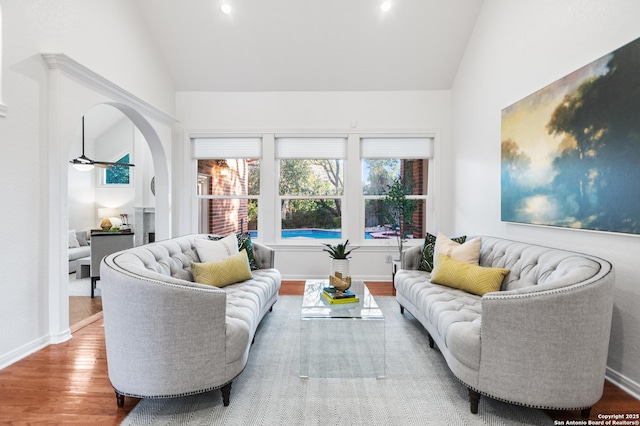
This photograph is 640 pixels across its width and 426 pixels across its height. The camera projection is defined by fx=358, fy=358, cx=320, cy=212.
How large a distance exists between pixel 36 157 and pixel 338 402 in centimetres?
291

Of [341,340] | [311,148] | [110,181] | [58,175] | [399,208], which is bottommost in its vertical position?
[341,340]

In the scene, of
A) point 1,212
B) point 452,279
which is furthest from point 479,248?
point 1,212

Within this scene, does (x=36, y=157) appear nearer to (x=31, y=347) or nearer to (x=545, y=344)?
(x=31, y=347)

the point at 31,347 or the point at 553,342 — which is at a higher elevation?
the point at 553,342

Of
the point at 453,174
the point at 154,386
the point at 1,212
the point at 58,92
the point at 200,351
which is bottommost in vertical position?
the point at 154,386

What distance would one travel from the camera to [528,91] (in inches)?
129

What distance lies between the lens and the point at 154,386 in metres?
1.89

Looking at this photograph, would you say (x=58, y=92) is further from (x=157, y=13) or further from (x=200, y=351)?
(x=200, y=351)

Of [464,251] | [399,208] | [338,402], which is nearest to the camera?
[338,402]

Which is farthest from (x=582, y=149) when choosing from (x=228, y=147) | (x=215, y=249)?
(x=228, y=147)

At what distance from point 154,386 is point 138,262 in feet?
2.74

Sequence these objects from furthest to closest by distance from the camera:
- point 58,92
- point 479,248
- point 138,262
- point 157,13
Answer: point 157,13 → point 479,248 → point 58,92 → point 138,262

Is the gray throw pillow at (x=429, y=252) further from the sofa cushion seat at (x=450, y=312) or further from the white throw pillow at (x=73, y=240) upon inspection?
the white throw pillow at (x=73, y=240)

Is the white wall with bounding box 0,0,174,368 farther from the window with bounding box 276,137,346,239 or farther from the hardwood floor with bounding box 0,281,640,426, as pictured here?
the window with bounding box 276,137,346,239
